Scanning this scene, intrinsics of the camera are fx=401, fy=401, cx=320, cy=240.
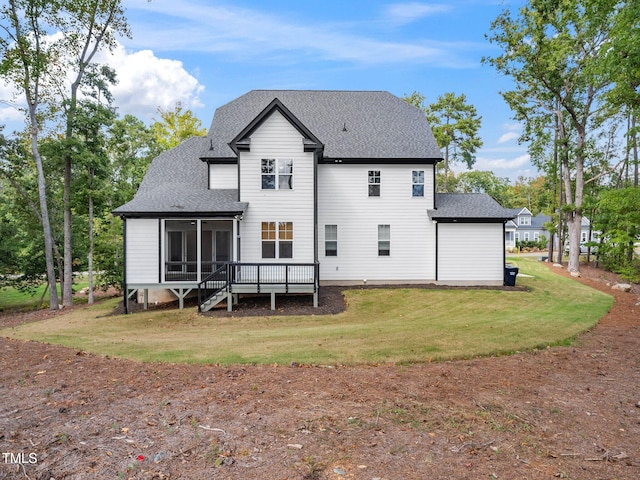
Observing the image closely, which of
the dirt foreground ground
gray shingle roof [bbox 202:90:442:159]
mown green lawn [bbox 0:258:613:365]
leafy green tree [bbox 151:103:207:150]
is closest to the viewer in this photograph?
the dirt foreground ground

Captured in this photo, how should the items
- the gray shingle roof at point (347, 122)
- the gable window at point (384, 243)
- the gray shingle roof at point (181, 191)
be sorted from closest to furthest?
the gray shingle roof at point (181, 191) < the gable window at point (384, 243) < the gray shingle roof at point (347, 122)

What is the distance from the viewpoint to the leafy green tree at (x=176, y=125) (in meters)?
33.4

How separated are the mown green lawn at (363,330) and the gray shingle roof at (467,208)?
11.4ft

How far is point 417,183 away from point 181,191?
36.1 ft

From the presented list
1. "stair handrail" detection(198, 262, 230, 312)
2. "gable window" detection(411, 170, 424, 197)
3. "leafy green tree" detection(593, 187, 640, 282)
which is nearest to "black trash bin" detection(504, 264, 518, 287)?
"leafy green tree" detection(593, 187, 640, 282)

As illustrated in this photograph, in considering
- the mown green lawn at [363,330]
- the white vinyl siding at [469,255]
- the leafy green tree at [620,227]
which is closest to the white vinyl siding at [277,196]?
the mown green lawn at [363,330]

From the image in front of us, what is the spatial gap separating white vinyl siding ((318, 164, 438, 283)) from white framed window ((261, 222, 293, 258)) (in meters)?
2.40

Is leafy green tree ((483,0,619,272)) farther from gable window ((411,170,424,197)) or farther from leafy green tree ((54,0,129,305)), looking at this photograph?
leafy green tree ((54,0,129,305))

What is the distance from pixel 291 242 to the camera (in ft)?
55.6

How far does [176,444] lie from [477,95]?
122 feet

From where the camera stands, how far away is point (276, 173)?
55.1 ft

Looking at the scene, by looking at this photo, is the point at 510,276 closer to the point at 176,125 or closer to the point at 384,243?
the point at 384,243

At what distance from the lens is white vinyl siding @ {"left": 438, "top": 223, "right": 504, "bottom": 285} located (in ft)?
61.8

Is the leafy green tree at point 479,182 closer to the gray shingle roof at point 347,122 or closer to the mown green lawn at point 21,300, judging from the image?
the gray shingle roof at point 347,122
